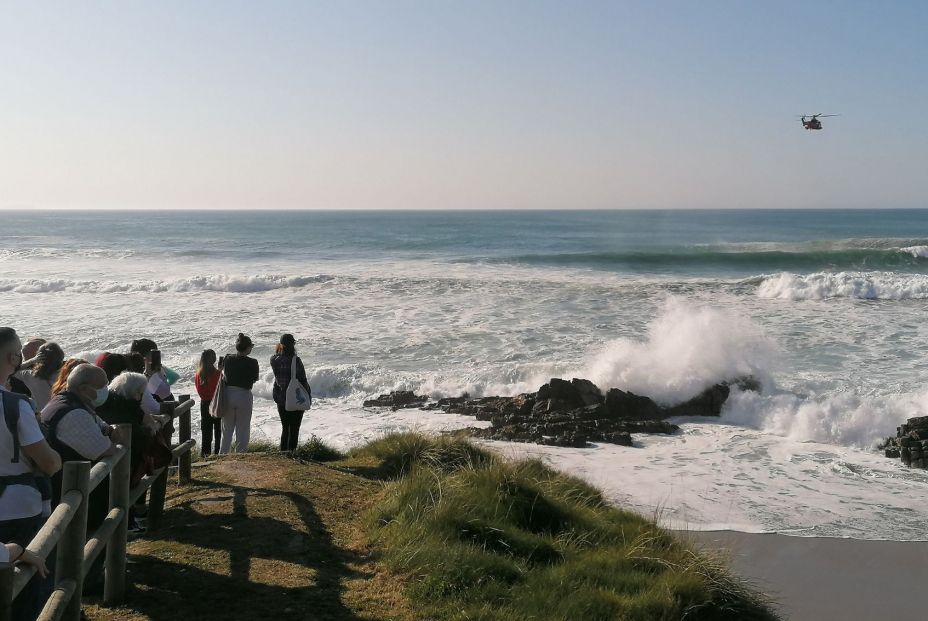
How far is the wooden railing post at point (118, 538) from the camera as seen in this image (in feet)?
16.1

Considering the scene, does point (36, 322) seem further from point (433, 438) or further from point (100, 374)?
point (100, 374)

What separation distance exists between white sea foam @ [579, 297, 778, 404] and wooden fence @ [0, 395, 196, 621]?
36.8 ft

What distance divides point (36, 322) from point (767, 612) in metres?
24.7

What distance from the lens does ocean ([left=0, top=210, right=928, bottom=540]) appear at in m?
10.8

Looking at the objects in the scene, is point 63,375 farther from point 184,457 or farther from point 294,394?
point 294,394

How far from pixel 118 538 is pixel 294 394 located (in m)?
4.52

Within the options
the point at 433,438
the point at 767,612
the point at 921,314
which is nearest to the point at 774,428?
the point at 433,438

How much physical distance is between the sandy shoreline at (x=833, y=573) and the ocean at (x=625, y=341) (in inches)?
17.6

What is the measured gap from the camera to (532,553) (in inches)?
237

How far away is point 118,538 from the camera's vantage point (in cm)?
491

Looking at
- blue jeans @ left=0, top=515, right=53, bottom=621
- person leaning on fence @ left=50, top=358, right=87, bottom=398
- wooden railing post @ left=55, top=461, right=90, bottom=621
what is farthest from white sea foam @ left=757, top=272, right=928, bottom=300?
blue jeans @ left=0, top=515, right=53, bottom=621

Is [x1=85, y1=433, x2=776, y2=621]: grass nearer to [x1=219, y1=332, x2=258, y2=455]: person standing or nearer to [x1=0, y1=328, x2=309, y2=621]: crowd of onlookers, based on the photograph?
[x1=0, y1=328, x2=309, y2=621]: crowd of onlookers

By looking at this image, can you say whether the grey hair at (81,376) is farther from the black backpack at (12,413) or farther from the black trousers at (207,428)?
the black trousers at (207,428)

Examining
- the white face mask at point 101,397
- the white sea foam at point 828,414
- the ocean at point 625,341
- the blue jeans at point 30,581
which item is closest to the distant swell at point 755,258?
the ocean at point 625,341
